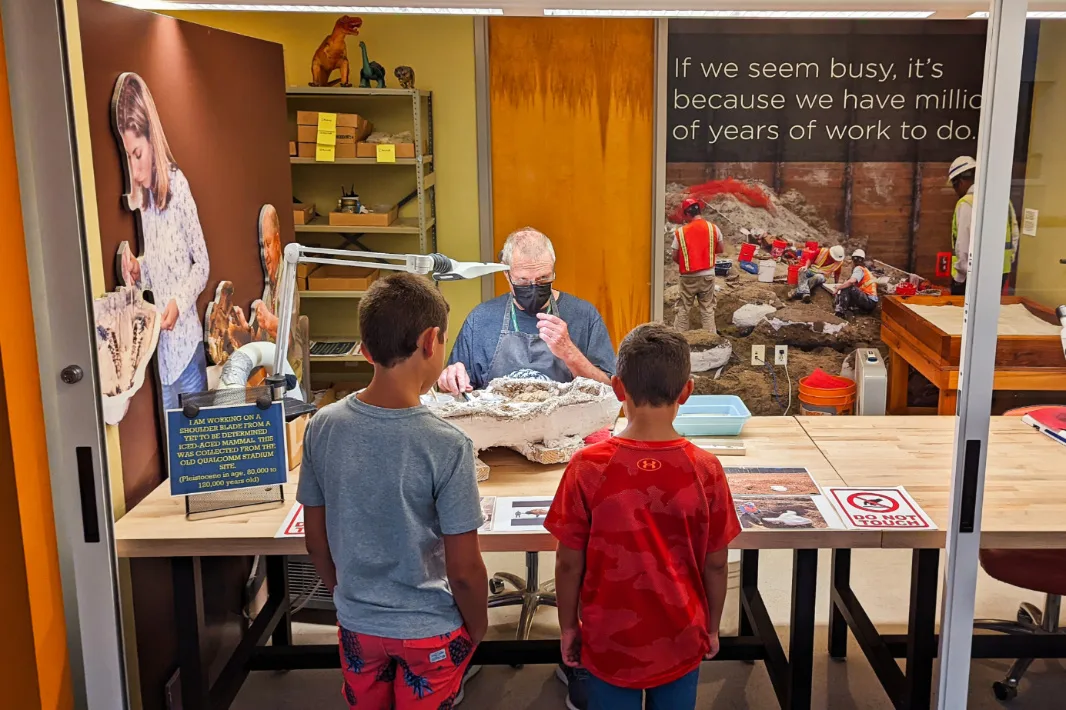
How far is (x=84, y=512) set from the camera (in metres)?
2.29

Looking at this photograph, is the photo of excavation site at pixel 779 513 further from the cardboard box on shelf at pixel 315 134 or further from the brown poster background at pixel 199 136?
the cardboard box on shelf at pixel 315 134

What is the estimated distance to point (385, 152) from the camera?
491 centimetres

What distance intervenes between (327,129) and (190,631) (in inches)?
113

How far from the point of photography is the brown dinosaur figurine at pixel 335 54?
4.97 metres

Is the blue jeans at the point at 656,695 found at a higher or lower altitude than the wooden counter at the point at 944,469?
lower

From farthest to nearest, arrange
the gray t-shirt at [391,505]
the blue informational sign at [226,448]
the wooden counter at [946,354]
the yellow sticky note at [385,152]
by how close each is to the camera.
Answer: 1. the yellow sticky note at [385,152]
2. the blue informational sign at [226,448]
3. the wooden counter at [946,354]
4. the gray t-shirt at [391,505]

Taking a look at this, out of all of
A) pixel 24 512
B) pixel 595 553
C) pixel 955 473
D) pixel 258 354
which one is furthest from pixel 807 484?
pixel 24 512

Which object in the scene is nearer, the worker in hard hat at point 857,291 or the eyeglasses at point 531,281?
the eyeglasses at point 531,281

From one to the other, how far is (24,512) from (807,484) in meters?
2.05

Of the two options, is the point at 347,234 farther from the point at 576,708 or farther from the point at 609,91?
the point at 576,708

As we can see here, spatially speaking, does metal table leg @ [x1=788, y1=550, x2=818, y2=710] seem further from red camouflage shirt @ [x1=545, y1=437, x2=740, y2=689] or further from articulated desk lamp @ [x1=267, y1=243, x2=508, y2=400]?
articulated desk lamp @ [x1=267, y1=243, x2=508, y2=400]

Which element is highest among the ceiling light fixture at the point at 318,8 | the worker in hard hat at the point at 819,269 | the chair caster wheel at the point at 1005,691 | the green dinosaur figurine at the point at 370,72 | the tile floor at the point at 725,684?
the green dinosaur figurine at the point at 370,72

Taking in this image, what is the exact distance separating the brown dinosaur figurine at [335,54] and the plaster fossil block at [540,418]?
2.77m

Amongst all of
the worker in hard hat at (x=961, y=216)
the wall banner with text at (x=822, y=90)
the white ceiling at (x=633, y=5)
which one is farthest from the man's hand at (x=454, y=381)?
the worker in hard hat at (x=961, y=216)
